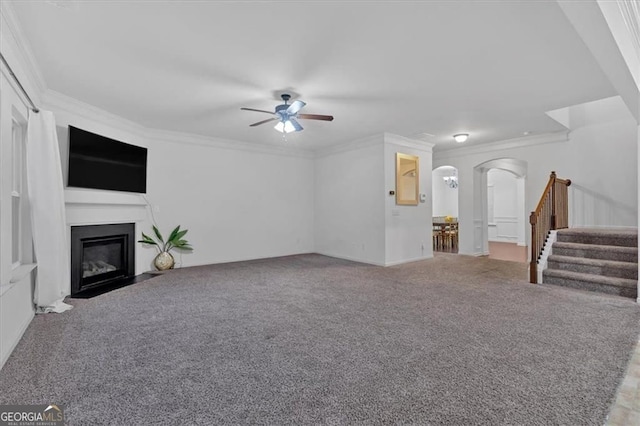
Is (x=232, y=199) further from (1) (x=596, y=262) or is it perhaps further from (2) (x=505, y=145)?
(1) (x=596, y=262)

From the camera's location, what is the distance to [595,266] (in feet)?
13.9

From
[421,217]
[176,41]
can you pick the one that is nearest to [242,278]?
[176,41]

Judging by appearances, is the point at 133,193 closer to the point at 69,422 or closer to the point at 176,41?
the point at 176,41

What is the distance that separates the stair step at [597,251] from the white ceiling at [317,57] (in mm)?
2077

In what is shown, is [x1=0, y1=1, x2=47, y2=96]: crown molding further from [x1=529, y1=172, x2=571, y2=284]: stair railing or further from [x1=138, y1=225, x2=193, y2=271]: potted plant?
[x1=529, y1=172, x2=571, y2=284]: stair railing

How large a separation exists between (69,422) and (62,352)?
1053 millimetres

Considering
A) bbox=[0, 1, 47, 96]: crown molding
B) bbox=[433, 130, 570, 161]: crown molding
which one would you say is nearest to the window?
bbox=[0, 1, 47, 96]: crown molding

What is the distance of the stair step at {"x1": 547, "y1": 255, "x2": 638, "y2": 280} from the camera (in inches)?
157

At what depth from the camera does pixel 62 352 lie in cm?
241

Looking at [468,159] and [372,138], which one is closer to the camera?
[372,138]

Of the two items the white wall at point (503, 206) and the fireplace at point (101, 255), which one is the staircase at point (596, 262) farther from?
the fireplace at point (101, 255)

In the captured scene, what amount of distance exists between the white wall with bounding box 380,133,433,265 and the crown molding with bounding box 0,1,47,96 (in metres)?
5.01

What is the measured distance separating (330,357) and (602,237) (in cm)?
478

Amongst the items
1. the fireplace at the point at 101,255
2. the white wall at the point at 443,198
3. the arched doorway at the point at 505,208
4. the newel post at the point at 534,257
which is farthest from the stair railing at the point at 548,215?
the fireplace at the point at 101,255
